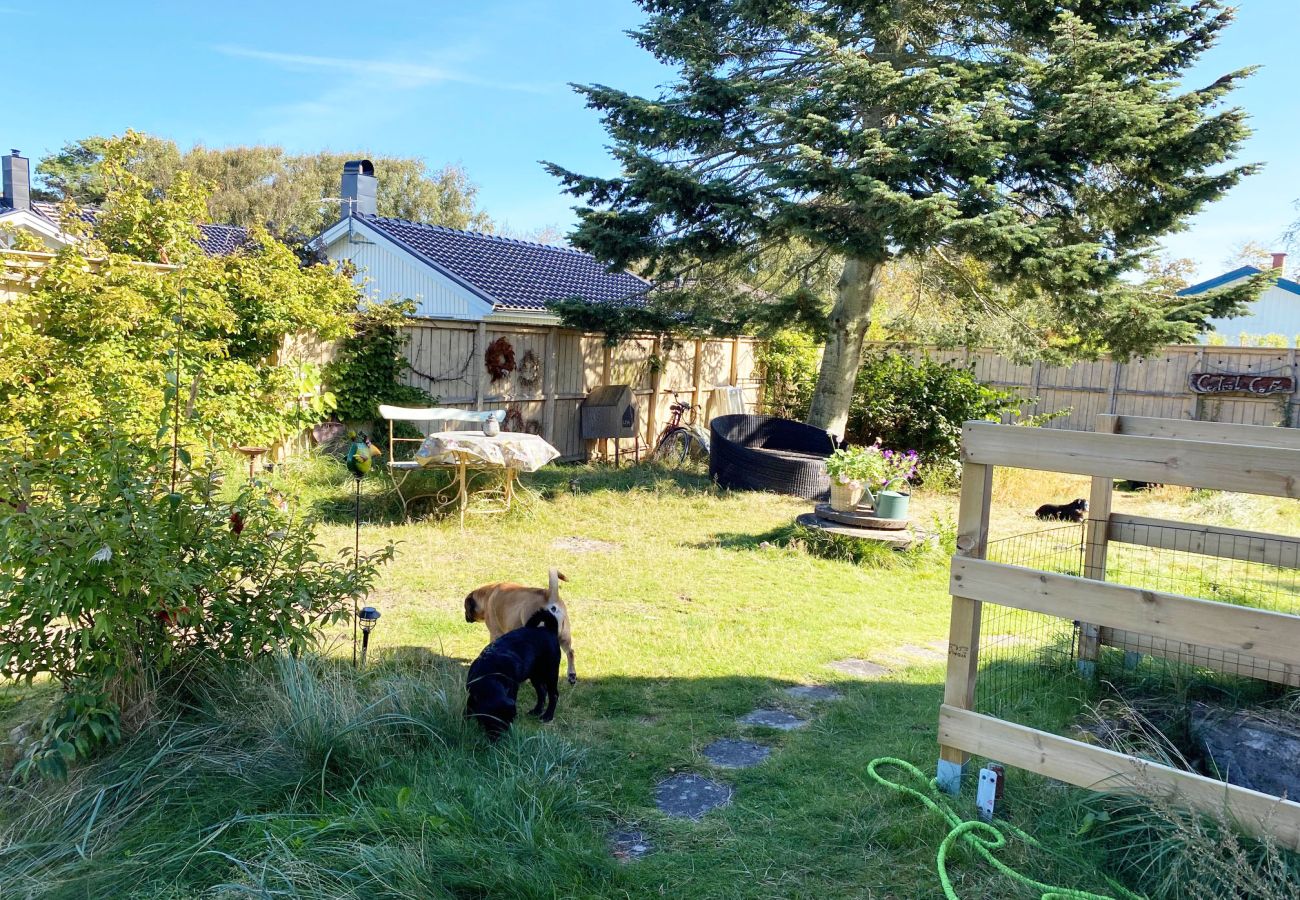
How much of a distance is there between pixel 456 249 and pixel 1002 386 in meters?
10.8

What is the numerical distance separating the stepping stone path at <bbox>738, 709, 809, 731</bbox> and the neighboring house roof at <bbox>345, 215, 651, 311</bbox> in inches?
357

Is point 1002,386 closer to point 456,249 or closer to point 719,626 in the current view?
point 456,249

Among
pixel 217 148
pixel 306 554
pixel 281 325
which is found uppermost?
pixel 217 148

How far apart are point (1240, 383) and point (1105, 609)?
1346cm

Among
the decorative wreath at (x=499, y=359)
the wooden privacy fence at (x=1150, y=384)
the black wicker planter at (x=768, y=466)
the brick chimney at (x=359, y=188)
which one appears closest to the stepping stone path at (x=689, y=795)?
the black wicker planter at (x=768, y=466)

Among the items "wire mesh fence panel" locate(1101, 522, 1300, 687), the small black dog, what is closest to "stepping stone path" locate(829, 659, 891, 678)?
"wire mesh fence panel" locate(1101, 522, 1300, 687)

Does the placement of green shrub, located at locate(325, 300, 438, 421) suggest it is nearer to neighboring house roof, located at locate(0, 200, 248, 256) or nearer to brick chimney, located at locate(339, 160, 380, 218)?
neighboring house roof, located at locate(0, 200, 248, 256)

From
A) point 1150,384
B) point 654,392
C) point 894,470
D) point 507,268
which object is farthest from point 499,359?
point 1150,384

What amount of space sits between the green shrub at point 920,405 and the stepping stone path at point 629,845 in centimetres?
1045

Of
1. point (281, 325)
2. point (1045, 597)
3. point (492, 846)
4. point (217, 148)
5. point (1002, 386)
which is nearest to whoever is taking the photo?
point (492, 846)

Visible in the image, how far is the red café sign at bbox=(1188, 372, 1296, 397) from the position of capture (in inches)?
518

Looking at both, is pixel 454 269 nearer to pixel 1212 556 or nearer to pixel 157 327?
pixel 157 327

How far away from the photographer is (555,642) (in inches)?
156

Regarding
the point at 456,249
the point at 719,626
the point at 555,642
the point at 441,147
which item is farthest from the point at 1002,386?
the point at 441,147
